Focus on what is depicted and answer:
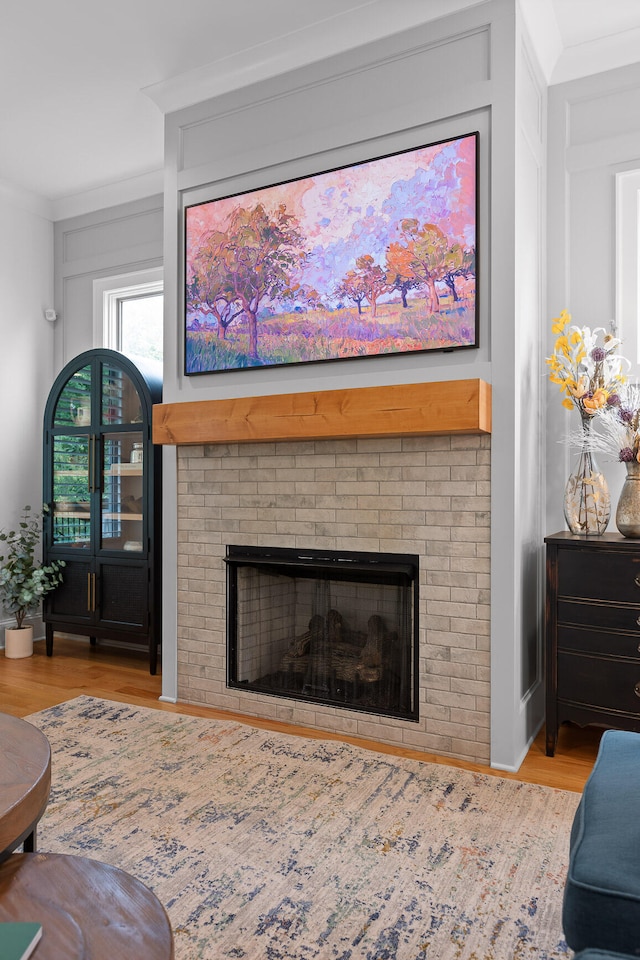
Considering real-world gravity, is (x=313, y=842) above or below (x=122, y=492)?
below

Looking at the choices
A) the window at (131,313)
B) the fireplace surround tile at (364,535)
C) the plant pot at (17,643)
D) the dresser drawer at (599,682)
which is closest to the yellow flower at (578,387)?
the fireplace surround tile at (364,535)

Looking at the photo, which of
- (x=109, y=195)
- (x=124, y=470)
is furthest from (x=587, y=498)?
(x=109, y=195)

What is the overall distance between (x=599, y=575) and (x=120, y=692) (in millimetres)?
2396

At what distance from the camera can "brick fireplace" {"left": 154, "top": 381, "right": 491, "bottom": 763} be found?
2600mm

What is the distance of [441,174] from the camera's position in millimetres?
2652

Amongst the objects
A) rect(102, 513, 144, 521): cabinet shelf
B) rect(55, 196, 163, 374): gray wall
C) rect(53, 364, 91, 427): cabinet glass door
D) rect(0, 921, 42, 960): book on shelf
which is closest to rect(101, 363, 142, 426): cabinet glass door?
rect(53, 364, 91, 427): cabinet glass door

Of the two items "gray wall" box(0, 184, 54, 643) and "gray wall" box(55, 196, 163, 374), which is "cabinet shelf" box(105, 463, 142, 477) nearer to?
"gray wall" box(0, 184, 54, 643)

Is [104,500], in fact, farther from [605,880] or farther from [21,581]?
[605,880]

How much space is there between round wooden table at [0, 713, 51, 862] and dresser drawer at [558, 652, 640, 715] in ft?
6.17

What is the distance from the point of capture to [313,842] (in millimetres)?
2006

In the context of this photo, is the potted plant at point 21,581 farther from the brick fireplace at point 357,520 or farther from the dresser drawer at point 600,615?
the dresser drawer at point 600,615

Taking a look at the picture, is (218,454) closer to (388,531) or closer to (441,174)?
(388,531)

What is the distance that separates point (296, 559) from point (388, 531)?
0.46 meters

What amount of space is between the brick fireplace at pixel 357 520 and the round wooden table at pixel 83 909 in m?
1.71
